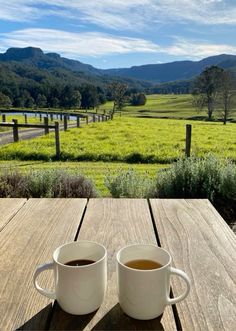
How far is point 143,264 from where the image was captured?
115 centimetres

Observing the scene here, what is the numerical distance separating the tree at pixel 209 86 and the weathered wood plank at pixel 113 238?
57.4 m

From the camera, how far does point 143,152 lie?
12836 millimetres

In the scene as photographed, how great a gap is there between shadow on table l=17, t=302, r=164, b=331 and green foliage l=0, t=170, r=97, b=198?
333cm

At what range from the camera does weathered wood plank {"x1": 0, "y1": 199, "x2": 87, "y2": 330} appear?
1.11 m

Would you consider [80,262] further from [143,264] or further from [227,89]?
[227,89]

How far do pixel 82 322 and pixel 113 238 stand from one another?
64 cm

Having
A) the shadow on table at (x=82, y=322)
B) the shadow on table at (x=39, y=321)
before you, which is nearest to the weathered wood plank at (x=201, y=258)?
the shadow on table at (x=82, y=322)

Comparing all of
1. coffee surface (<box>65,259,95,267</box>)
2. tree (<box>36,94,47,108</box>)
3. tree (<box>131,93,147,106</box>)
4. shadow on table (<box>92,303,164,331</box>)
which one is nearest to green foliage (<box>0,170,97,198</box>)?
coffee surface (<box>65,259,95,267</box>)

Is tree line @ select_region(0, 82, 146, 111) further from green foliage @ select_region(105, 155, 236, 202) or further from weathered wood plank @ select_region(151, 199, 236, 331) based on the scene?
weathered wood plank @ select_region(151, 199, 236, 331)

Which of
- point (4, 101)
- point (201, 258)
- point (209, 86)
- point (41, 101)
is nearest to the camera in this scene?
point (201, 258)

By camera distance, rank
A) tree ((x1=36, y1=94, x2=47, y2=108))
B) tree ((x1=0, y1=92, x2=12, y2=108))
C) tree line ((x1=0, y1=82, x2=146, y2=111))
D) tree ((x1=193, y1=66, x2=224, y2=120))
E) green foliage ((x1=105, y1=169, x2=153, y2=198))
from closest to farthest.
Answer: green foliage ((x1=105, y1=169, x2=153, y2=198)), tree ((x1=193, y1=66, x2=224, y2=120)), tree ((x1=0, y1=92, x2=12, y2=108)), tree line ((x1=0, y1=82, x2=146, y2=111)), tree ((x1=36, y1=94, x2=47, y2=108))

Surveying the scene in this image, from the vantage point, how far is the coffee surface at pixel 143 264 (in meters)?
1.13

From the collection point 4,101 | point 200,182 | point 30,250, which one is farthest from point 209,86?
point 30,250

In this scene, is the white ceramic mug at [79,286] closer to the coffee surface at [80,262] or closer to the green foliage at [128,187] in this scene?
the coffee surface at [80,262]
